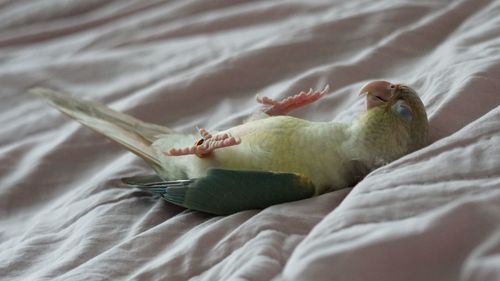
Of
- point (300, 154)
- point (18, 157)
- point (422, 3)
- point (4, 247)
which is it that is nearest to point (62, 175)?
point (18, 157)

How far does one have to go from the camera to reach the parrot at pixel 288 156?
79 centimetres

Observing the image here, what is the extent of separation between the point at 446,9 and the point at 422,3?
2.0 inches

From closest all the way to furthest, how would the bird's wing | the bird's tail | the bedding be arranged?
the bedding, the bird's wing, the bird's tail

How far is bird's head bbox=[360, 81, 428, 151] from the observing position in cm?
Answer: 80

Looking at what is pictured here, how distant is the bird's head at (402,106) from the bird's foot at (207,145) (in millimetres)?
157

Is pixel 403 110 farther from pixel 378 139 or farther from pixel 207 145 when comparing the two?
pixel 207 145

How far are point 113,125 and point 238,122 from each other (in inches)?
7.3

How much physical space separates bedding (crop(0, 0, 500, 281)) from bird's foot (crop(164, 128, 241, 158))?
7 centimetres

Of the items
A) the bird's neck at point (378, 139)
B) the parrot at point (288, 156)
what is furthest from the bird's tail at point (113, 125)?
the bird's neck at point (378, 139)

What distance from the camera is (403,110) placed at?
807mm

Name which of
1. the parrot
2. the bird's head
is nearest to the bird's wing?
the parrot

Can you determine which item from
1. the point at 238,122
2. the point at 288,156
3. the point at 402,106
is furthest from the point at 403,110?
the point at 238,122

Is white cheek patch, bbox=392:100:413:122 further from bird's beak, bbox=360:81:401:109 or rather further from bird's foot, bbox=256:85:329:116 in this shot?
bird's foot, bbox=256:85:329:116

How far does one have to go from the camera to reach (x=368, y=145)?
82cm
